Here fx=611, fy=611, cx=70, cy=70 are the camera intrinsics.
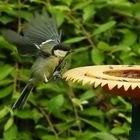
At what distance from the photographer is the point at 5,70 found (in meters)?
2.72

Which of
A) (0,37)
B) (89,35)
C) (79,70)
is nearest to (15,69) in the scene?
(0,37)

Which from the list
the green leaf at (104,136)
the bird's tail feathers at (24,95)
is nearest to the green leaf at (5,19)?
the bird's tail feathers at (24,95)

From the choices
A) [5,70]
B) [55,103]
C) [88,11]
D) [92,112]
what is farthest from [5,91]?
[88,11]

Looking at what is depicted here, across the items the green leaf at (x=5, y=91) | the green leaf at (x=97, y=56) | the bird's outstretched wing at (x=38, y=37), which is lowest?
the green leaf at (x=5, y=91)

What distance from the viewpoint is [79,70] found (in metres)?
2.11

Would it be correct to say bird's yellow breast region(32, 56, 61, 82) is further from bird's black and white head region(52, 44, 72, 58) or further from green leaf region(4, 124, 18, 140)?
green leaf region(4, 124, 18, 140)

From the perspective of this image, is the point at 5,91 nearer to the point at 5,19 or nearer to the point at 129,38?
the point at 5,19

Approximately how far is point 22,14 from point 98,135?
66 centimetres

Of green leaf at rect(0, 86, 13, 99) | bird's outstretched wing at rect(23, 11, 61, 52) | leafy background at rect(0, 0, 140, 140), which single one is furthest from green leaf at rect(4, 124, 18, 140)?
bird's outstretched wing at rect(23, 11, 61, 52)

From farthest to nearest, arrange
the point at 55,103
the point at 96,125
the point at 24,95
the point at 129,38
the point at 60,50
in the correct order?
the point at 129,38 → the point at 96,125 → the point at 55,103 → the point at 24,95 → the point at 60,50

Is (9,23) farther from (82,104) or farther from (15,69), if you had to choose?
(82,104)

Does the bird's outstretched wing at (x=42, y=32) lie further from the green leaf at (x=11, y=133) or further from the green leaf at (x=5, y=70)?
the green leaf at (x=11, y=133)

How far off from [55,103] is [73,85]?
0.62 ft

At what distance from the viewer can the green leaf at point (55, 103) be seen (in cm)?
264
